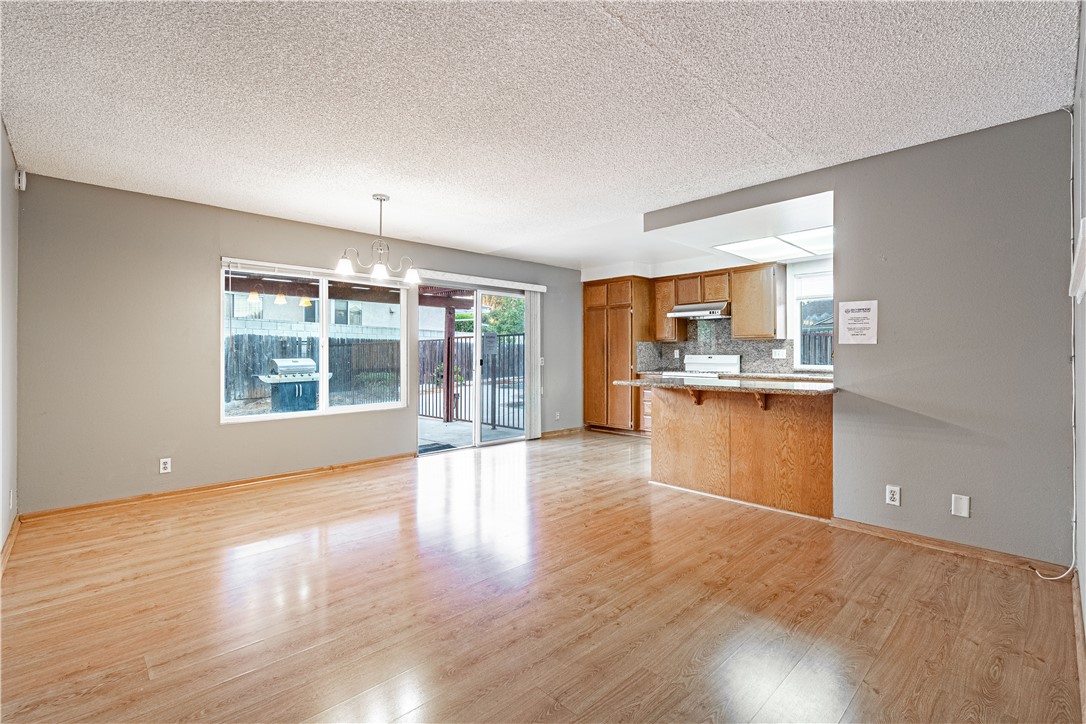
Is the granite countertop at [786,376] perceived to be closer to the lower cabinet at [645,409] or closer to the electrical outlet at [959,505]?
the lower cabinet at [645,409]

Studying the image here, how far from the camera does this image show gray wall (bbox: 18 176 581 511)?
3547 mm

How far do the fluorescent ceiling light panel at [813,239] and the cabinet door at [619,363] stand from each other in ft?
8.06

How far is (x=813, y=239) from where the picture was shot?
4.68 metres

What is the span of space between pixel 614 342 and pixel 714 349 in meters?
1.32

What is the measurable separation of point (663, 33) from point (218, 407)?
4.20 m

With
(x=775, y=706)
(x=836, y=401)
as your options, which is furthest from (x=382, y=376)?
(x=775, y=706)


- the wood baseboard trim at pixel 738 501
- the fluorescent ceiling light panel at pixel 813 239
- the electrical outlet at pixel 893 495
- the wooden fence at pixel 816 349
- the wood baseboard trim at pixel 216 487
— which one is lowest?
→ the wood baseboard trim at pixel 738 501

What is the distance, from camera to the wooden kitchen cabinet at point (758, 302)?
607 cm

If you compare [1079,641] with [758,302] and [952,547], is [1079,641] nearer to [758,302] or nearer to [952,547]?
[952,547]

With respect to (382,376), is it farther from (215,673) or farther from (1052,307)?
(1052,307)

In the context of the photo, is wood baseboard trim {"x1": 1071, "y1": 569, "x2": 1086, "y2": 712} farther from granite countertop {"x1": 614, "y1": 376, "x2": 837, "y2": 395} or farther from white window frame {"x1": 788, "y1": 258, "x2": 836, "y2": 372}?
white window frame {"x1": 788, "y1": 258, "x2": 836, "y2": 372}

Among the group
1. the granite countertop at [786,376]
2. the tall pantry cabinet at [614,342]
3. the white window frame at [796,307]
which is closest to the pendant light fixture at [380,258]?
the tall pantry cabinet at [614,342]

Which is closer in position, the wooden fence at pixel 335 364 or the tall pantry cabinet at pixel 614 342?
the wooden fence at pixel 335 364

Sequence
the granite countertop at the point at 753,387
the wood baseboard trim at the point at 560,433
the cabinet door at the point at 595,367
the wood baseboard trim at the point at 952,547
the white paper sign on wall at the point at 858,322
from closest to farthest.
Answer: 1. the wood baseboard trim at the point at 952,547
2. the white paper sign on wall at the point at 858,322
3. the granite countertop at the point at 753,387
4. the wood baseboard trim at the point at 560,433
5. the cabinet door at the point at 595,367
